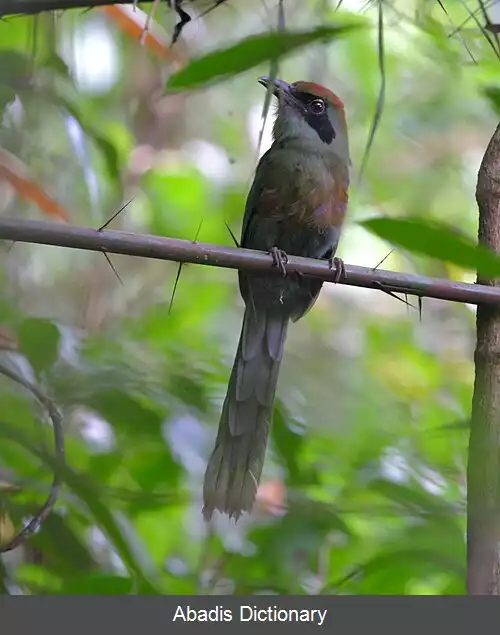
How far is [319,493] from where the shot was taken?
4.46 ft

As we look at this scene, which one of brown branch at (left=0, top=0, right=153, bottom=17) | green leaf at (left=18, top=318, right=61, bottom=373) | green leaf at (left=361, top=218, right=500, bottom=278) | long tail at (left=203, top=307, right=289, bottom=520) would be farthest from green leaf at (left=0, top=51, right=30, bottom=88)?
green leaf at (left=361, top=218, right=500, bottom=278)

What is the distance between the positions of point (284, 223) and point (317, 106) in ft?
1.09

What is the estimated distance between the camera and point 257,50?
0.69 meters

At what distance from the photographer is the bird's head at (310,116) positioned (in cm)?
179

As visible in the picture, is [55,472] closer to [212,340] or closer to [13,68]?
[13,68]

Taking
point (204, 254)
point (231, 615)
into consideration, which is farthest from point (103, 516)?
point (204, 254)

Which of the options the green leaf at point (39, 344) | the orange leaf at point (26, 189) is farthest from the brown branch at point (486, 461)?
the orange leaf at point (26, 189)

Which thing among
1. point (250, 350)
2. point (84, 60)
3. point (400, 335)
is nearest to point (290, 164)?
point (250, 350)

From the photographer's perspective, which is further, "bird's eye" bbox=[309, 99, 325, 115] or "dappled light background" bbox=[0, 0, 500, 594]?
"bird's eye" bbox=[309, 99, 325, 115]

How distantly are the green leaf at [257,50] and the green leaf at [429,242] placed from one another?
183 mm

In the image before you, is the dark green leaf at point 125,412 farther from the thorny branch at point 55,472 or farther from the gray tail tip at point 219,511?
the gray tail tip at point 219,511

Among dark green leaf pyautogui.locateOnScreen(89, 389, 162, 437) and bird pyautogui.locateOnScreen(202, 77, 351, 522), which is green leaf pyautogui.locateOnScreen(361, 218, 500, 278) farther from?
bird pyautogui.locateOnScreen(202, 77, 351, 522)

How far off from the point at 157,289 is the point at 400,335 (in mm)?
837

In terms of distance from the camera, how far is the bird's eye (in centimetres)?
181
